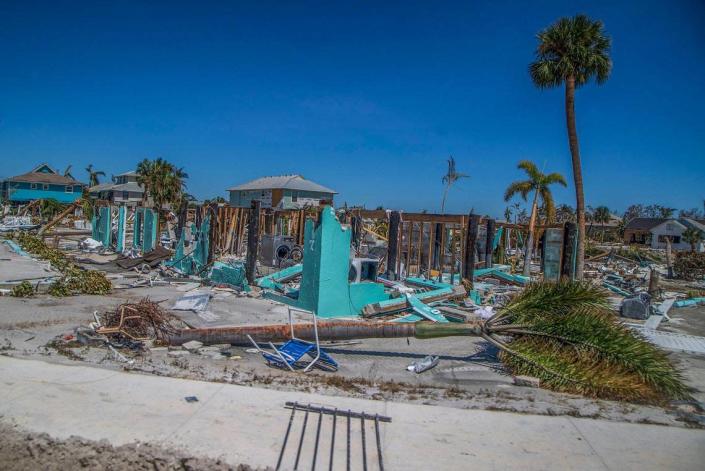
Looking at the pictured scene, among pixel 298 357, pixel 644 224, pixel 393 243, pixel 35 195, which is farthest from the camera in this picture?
pixel 644 224

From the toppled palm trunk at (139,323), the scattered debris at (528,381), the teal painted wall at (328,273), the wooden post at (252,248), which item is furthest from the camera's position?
the wooden post at (252,248)

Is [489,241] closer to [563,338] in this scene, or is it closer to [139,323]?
[563,338]

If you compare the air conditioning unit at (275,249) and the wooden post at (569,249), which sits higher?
the wooden post at (569,249)

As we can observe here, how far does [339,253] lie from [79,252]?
17393 millimetres

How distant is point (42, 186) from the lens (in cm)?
5538

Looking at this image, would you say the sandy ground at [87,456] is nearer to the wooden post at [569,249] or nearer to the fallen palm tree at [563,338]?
the fallen palm tree at [563,338]

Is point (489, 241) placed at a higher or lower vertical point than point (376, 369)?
higher

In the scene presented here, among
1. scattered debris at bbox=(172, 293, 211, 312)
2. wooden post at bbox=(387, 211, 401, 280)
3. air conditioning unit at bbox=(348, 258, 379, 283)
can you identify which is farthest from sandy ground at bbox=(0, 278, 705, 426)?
wooden post at bbox=(387, 211, 401, 280)

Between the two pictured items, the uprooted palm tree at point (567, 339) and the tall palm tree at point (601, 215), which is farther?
the tall palm tree at point (601, 215)

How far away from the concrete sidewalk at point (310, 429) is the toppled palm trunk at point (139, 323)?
187 centimetres

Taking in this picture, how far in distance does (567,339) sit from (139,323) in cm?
625

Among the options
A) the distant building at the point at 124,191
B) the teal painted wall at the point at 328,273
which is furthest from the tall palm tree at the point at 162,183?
the teal painted wall at the point at 328,273

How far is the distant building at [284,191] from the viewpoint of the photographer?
44.3 meters

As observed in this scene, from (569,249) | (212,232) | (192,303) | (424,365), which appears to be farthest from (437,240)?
(424,365)
